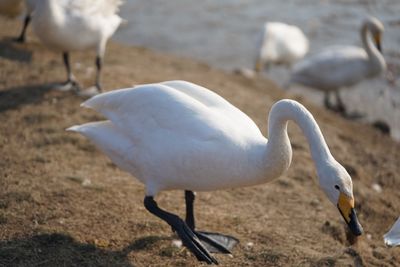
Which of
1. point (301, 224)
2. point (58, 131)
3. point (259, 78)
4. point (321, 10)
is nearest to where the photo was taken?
point (301, 224)

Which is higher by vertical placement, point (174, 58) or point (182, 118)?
point (182, 118)

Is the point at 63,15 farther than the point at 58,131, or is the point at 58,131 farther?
the point at 63,15

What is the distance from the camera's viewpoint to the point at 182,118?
415cm

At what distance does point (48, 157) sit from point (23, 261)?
5.22 feet

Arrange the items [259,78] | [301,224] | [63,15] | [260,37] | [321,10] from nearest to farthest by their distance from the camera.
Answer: [301,224], [63,15], [259,78], [260,37], [321,10]

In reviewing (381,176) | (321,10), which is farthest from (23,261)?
(321,10)

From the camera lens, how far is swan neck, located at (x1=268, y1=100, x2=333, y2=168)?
12.5 ft

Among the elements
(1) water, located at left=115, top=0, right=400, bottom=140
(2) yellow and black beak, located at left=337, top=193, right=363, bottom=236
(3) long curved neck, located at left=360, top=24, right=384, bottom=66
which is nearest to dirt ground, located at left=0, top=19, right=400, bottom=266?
(2) yellow and black beak, located at left=337, top=193, right=363, bottom=236

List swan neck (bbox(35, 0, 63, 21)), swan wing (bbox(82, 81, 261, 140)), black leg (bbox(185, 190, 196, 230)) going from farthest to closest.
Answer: swan neck (bbox(35, 0, 63, 21))
black leg (bbox(185, 190, 196, 230))
swan wing (bbox(82, 81, 261, 140))

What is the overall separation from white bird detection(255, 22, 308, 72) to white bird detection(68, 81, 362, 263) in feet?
19.9

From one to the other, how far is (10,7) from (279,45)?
14.2 ft

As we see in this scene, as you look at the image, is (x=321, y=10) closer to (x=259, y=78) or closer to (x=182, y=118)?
(x=259, y=78)

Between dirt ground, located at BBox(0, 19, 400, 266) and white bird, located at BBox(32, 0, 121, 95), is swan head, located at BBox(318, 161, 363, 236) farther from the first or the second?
white bird, located at BBox(32, 0, 121, 95)

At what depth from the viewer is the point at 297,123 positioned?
13.1ft
